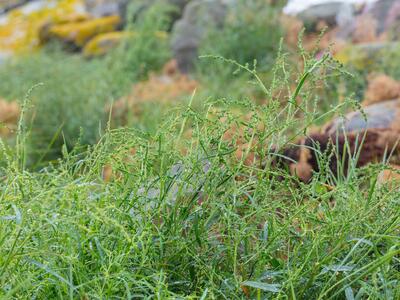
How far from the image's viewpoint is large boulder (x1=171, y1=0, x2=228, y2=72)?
29.6 ft

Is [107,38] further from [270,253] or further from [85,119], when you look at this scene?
[270,253]

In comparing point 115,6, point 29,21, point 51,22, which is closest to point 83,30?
point 51,22

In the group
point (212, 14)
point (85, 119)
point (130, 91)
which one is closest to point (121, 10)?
point (212, 14)

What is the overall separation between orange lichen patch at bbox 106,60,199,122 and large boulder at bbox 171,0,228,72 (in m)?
0.36

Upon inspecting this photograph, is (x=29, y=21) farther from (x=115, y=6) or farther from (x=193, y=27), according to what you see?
(x=193, y=27)

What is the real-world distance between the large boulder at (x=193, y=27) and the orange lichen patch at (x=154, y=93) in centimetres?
36

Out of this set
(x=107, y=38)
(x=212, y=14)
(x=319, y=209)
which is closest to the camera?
(x=319, y=209)

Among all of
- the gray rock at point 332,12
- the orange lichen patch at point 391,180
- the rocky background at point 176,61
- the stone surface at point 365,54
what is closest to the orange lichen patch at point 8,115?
the rocky background at point 176,61

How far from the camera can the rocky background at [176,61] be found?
20.0ft

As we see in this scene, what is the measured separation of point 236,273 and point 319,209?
0.33m

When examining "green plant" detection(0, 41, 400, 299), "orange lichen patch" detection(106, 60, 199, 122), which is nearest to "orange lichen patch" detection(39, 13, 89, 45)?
"orange lichen patch" detection(106, 60, 199, 122)

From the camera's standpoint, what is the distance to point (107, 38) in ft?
36.7

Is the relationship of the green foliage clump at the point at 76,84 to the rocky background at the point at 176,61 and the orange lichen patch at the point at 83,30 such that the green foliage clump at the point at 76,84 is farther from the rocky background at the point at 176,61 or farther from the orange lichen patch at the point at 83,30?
the orange lichen patch at the point at 83,30

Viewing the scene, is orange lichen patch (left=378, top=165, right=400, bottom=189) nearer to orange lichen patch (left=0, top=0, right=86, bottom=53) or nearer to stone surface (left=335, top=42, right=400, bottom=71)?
stone surface (left=335, top=42, right=400, bottom=71)
